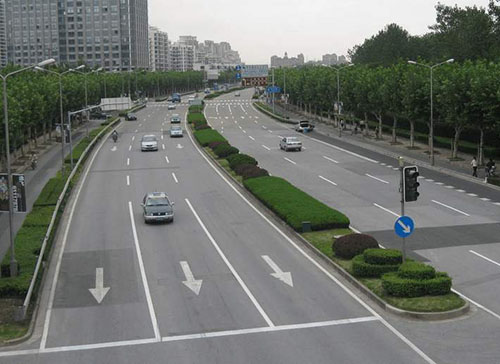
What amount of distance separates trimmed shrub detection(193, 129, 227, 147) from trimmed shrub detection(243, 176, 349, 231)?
83.5ft

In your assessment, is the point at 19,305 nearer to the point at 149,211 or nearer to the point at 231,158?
the point at 149,211

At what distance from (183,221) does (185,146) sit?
37.3 metres

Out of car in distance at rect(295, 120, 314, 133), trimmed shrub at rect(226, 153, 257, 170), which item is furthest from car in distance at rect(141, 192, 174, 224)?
car in distance at rect(295, 120, 314, 133)

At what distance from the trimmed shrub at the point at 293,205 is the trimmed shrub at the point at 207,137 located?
25464 mm

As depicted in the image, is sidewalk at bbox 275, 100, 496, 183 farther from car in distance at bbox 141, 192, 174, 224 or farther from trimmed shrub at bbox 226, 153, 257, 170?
car in distance at bbox 141, 192, 174, 224

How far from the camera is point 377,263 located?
26.0 m

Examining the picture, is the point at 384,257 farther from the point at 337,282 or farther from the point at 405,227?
the point at 337,282

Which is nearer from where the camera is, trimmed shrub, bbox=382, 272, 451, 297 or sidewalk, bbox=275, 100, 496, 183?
trimmed shrub, bbox=382, 272, 451, 297

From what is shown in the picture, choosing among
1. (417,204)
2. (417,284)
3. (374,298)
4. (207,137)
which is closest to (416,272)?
(417,284)

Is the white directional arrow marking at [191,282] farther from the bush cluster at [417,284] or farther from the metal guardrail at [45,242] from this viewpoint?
the bush cluster at [417,284]

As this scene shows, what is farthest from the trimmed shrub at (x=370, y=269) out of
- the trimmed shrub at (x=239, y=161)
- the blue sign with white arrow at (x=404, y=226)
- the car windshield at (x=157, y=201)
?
the trimmed shrub at (x=239, y=161)

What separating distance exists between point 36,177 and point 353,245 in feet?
116

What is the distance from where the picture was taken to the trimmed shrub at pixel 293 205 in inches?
1351

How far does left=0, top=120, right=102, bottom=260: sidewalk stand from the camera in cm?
3659
